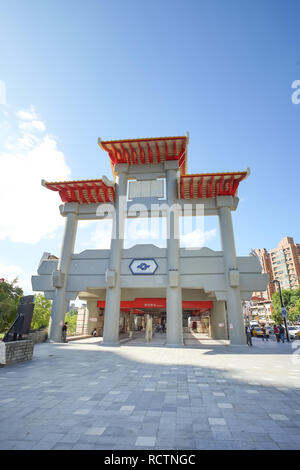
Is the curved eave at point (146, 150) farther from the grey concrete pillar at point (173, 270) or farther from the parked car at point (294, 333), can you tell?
the parked car at point (294, 333)

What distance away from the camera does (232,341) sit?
17.1 meters

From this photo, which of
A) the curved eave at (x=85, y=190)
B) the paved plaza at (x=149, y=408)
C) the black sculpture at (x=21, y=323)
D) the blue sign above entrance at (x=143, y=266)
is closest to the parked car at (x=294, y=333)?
the blue sign above entrance at (x=143, y=266)

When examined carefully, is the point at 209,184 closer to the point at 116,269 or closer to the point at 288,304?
the point at 116,269

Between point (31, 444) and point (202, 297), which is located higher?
point (202, 297)

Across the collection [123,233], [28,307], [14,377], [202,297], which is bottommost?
[14,377]

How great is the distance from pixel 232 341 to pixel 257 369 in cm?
835

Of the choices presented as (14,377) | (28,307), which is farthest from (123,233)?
(14,377)

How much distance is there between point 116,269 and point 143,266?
2260 mm

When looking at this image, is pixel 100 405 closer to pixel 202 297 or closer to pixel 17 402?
pixel 17 402

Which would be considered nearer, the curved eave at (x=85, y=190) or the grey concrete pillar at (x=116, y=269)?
the grey concrete pillar at (x=116, y=269)

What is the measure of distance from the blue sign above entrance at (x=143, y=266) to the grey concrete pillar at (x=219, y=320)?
9192mm

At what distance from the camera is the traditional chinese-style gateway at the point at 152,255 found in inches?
713

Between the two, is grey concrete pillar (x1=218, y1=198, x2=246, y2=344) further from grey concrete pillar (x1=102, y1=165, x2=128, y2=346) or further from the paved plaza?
grey concrete pillar (x1=102, y1=165, x2=128, y2=346)

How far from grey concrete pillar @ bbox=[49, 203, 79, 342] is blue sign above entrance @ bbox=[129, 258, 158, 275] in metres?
5.91
